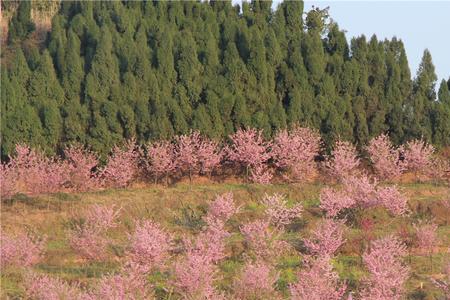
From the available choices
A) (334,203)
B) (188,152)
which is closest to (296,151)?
(188,152)

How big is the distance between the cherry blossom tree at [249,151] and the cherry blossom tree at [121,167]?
3159 millimetres

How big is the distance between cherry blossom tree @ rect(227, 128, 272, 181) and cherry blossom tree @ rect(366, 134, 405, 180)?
3.41m

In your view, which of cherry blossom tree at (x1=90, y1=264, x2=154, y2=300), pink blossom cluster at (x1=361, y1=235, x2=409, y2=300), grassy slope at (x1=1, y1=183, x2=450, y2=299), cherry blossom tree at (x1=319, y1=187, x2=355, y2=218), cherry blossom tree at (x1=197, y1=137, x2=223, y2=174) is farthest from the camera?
cherry blossom tree at (x1=197, y1=137, x2=223, y2=174)

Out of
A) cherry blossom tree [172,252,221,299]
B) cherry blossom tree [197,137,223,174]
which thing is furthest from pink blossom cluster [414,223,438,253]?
cherry blossom tree [197,137,223,174]

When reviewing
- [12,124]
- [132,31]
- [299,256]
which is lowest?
[299,256]

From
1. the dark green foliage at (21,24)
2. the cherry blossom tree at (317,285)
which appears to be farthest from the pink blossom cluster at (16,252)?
the dark green foliage at (21,24)

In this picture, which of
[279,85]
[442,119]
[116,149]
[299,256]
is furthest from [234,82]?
[299,256]

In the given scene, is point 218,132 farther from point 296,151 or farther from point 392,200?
point 392,200

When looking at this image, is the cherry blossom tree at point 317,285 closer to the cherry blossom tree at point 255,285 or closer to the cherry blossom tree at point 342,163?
the cherry blossom tree at point 255,285

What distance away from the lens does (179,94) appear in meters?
25.8

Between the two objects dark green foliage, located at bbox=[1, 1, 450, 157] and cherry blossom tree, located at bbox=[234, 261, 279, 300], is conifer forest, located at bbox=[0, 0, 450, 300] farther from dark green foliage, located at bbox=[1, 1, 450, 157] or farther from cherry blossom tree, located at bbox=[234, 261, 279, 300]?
cherry blossom tree, located at bbox=[234, 261, 279, 300]

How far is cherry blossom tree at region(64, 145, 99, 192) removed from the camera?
22161mm

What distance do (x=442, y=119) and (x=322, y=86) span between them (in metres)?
4.40

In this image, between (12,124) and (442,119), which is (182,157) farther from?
(442,119)
